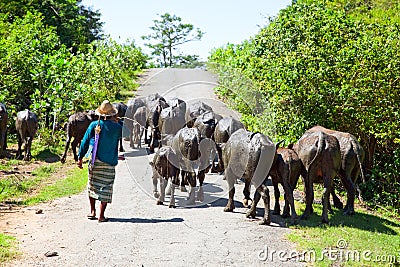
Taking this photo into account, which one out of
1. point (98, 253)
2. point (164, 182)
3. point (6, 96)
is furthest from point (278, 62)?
point (6, 96)

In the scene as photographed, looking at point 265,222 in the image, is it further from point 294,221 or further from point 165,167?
point 165,167

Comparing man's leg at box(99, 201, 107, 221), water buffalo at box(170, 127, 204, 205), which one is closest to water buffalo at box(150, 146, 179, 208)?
water buffalo at box(170, 127, 204, 205)

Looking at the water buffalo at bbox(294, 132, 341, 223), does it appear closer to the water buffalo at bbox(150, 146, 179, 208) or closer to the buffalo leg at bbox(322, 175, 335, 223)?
the buffalo leg at bbox(322, 175, 335, 223)

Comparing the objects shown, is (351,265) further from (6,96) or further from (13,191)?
(6,96)

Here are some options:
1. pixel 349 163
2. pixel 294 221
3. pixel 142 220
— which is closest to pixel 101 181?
pixel 142 220

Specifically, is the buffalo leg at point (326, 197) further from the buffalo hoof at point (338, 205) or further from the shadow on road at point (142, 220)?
the shadow on road at point (142, 220)

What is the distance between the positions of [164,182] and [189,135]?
1013 mm

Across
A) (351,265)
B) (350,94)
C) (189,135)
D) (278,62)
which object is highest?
(278,62)

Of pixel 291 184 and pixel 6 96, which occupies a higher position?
pixel 6 96

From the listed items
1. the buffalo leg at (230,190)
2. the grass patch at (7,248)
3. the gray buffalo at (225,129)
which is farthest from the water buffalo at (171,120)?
the grass patch at (7,248)

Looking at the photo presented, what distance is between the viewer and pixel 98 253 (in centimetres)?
655

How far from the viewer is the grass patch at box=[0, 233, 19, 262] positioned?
6.27m

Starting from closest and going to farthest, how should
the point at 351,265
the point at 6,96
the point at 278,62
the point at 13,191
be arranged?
the point at 351,265
the point at 13,191
the point at 278,62
the point at 6,96

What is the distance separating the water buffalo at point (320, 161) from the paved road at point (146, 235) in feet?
2.90
